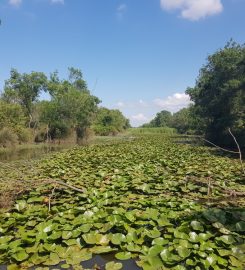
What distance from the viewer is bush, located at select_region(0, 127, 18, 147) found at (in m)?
26.2

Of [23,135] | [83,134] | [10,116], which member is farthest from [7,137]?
[83,134]

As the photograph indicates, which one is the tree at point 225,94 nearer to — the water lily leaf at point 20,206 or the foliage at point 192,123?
the foliage at point 192,123

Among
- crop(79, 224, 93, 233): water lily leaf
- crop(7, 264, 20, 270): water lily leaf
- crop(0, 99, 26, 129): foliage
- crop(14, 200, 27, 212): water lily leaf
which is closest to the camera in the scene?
crop(7, 264, 20, 270): water lily leaf

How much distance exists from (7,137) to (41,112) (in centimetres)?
1057

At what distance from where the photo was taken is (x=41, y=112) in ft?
121

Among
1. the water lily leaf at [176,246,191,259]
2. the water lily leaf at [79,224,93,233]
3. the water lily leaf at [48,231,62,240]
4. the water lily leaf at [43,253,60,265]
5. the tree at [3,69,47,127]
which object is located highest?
the tree at [3,69,47,127]

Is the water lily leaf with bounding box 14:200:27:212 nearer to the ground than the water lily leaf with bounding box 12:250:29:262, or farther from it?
farther from it

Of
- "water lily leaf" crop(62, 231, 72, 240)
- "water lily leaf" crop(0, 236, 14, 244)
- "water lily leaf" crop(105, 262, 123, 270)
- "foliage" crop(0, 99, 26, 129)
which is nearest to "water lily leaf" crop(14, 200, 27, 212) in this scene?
"water lily leaf" crop(0, 236, 14, 244)

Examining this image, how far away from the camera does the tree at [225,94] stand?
71.8 feet

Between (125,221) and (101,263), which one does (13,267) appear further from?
(125,221)

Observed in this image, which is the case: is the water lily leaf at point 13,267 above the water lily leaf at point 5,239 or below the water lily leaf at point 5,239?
below

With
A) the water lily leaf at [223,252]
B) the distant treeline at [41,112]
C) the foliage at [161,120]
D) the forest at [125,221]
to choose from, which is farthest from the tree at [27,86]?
the foliage at [161,120]

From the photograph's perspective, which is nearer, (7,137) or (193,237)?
(193,237)

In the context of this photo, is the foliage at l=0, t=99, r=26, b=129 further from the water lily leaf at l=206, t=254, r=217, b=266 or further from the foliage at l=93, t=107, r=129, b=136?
the foliage at l=93, t=107, r=129, b=136
